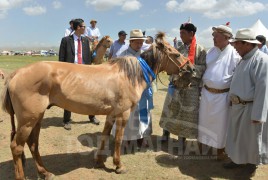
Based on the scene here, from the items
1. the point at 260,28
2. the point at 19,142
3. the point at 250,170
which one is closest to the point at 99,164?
the point at 19,142

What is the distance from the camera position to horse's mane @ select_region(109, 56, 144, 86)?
4449mm

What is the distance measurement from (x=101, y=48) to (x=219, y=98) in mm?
3985

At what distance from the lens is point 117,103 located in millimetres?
4340

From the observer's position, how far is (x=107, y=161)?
16.5 feet

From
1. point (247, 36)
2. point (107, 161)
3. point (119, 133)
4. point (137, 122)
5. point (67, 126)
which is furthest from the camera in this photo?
point (67, 126)

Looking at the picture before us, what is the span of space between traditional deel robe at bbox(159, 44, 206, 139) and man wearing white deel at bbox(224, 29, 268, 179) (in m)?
0.84

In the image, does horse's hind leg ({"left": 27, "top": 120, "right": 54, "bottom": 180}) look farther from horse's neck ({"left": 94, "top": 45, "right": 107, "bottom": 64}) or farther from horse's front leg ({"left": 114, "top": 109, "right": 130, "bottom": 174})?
horse's neck ({"left": 94, "top": 45, "right": 107, "bottom": 64})

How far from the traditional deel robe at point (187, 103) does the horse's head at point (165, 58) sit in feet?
0.82

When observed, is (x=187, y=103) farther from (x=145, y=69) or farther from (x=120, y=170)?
(x=120, y=170)

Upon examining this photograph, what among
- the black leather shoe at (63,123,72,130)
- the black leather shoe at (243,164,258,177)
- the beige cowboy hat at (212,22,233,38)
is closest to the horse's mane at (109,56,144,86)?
the beige cowboy hat at (212,22,233,38)

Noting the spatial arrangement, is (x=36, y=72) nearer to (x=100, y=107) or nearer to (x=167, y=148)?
(x=100, y=107)

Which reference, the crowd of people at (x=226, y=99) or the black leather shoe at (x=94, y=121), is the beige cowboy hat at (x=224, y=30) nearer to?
the crowd of people at (x=226, y=99)

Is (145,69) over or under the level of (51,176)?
over

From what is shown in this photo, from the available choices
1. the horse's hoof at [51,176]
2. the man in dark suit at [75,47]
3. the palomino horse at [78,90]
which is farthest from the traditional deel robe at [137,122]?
the man in dark suit at [75,47]
